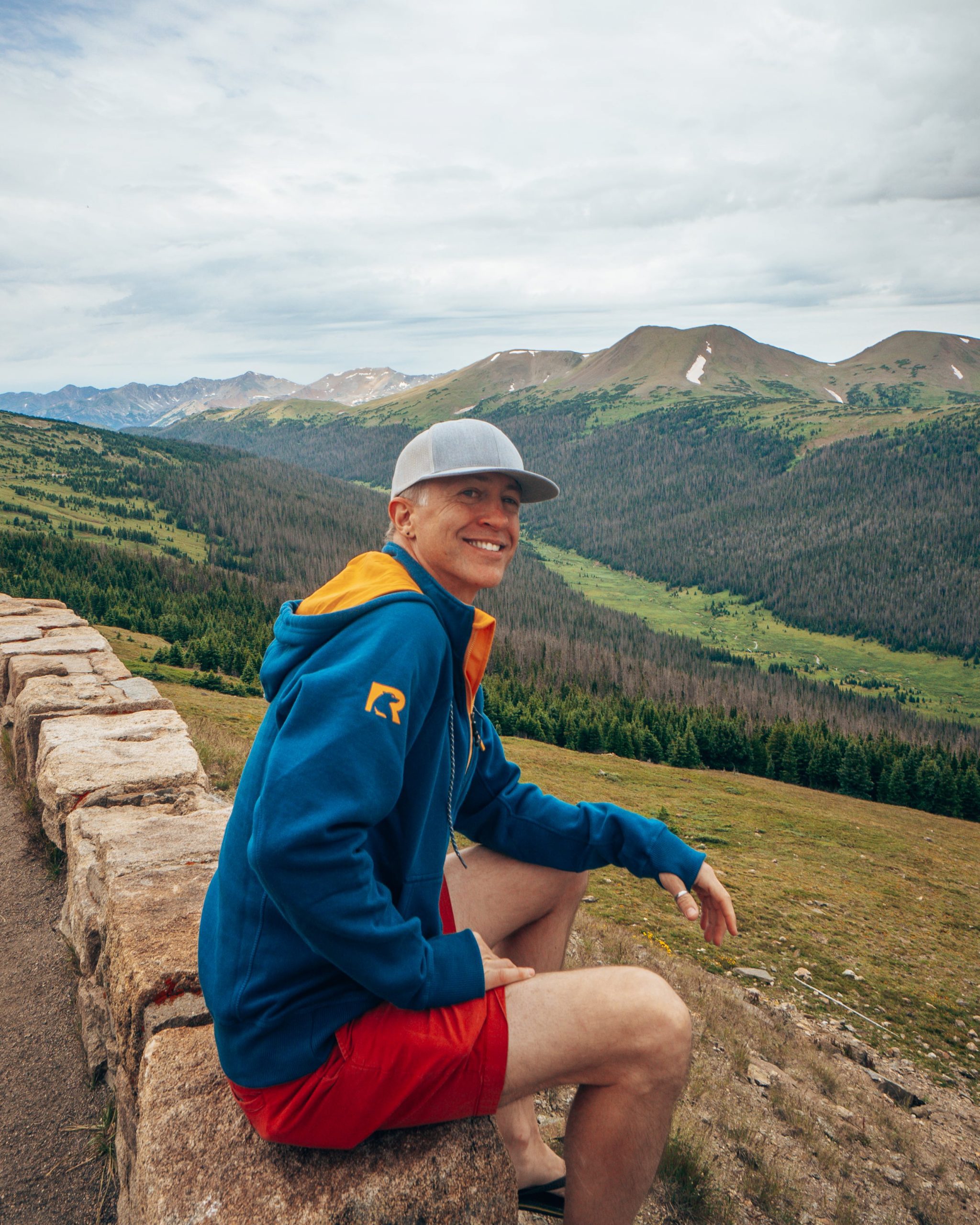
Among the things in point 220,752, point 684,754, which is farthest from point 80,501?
point 220,752

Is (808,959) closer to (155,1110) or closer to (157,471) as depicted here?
(155,1110)

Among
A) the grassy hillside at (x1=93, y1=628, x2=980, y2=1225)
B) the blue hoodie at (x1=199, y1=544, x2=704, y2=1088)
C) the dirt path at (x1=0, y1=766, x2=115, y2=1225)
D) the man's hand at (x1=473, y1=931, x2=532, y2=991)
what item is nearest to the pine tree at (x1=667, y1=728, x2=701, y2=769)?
the grassy hillside at (x1=93, y1=628, x2=980, y2=1225)

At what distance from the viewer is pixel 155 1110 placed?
2.88m

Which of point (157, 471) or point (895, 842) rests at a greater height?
point (157, 471)

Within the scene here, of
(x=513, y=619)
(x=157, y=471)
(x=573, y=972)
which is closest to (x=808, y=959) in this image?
(x=573, y=972)

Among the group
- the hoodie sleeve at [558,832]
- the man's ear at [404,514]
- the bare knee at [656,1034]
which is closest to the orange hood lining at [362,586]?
the man's ear at [404,514]

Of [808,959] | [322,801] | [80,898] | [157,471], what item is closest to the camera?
[322,801]

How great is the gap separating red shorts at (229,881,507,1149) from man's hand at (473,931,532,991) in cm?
5

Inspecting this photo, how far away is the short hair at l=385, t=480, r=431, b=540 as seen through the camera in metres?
3.04

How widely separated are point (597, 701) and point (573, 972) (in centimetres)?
6665

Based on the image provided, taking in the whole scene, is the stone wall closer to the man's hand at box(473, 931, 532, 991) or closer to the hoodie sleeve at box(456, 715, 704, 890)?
the man's hand at box(473, 931, 532, 991)

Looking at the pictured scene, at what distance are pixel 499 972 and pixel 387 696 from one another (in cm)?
115

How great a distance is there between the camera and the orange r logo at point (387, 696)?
2.26 meters

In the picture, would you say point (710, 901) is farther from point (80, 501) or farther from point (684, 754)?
point (80, 501)
